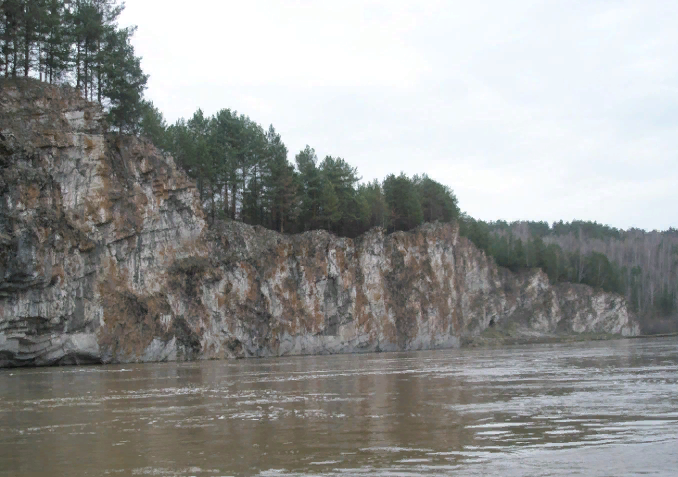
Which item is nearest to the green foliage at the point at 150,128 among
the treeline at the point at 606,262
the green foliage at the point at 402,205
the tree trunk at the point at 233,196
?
the tree trunk at the point at 233,196

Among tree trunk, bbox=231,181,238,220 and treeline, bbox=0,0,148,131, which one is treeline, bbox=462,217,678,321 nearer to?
tree trunk, bbox=231,181,238,220

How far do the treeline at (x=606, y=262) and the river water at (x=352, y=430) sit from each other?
8108cm

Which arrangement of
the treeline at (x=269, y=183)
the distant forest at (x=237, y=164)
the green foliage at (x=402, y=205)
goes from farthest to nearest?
the green foliage at (x=402, y=205), the treeline at (x=269, y=183), the distant forest at (x=237, y=164)

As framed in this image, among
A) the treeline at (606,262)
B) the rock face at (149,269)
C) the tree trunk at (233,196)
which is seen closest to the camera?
the rock face at (149,269)

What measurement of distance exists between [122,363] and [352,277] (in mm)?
30738

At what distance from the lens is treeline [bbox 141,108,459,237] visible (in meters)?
63.3

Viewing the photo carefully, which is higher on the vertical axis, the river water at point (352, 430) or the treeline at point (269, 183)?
the treeline at point (269, 183)

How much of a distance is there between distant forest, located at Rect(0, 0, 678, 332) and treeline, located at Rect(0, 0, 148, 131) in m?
0.09

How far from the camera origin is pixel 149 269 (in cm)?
4988

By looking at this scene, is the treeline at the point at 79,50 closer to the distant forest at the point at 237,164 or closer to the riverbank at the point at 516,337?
the distant forest at the point at 237,164

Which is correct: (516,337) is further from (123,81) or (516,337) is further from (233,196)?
(123,81)

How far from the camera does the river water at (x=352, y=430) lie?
9.65 metres

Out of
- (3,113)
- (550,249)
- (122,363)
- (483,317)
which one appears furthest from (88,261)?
(550,249)

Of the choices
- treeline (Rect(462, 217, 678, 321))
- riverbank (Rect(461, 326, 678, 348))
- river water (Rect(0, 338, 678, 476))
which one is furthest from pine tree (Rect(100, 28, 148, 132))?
treeline (Rect(462, 217, 678, 321))
